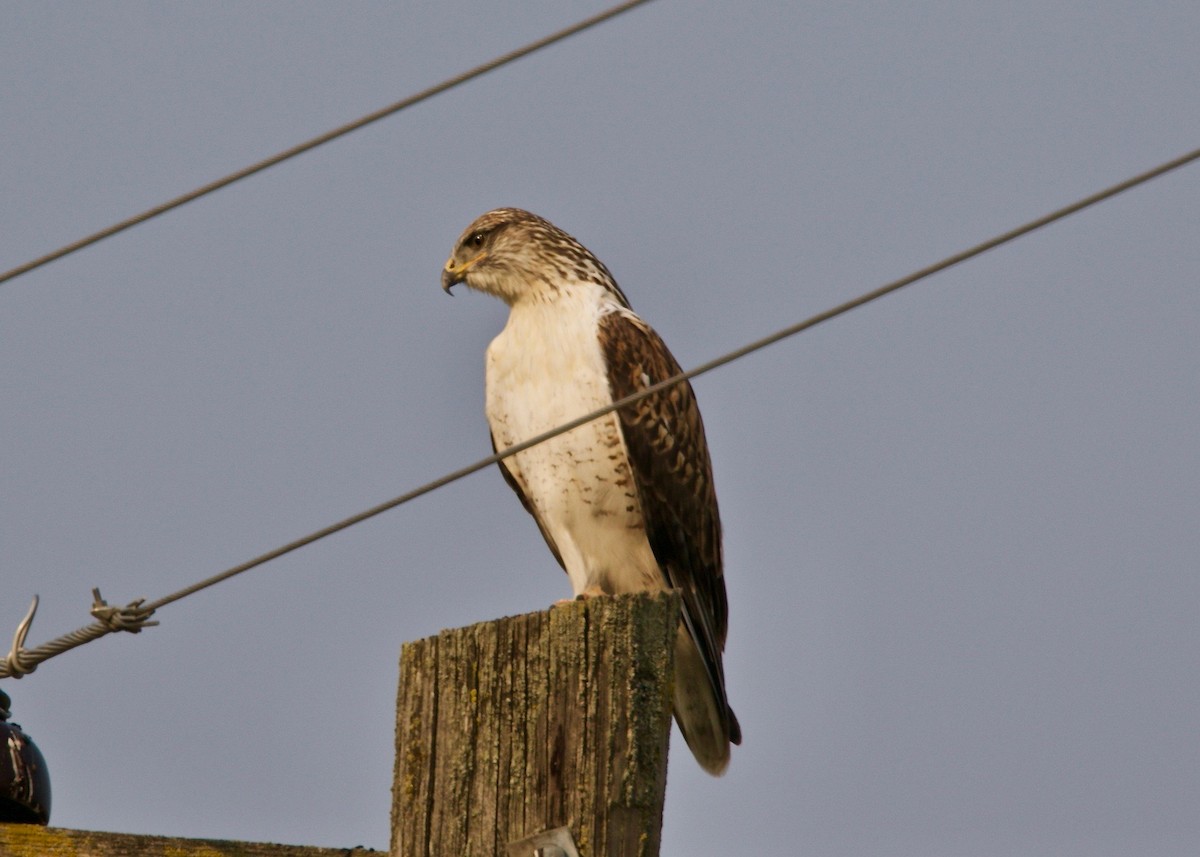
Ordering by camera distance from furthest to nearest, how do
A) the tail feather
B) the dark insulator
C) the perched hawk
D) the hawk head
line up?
the hawk head, the perched hawk, the tail feather, the dark insulator

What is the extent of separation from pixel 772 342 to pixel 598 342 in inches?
102

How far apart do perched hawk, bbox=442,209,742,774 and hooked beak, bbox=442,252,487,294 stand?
32 centimetres

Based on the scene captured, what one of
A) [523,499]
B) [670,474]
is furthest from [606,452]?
[523,499]

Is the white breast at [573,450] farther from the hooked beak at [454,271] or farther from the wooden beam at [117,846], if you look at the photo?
the wooden beam at [117,846]

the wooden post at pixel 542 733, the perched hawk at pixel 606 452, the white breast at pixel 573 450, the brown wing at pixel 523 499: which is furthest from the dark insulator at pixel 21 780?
the brown wing at pixel 523 499

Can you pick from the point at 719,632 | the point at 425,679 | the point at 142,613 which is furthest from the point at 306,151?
the point at 719,632

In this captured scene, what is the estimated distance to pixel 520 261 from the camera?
629 centimetres

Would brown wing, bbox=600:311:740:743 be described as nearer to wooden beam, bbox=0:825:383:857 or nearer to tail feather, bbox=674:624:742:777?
tail feather, bbox=674:624:742:777

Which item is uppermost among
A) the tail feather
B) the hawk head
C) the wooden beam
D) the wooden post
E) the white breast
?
the hawk head

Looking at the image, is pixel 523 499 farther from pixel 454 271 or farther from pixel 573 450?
pixel 454 271

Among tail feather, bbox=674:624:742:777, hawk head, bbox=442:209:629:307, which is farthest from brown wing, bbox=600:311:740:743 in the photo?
hawk head, bbox=442:209:629:307

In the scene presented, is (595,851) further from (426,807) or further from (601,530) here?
(601,530)

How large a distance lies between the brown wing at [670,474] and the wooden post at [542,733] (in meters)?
2.87

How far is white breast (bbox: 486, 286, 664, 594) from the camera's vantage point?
221 inches
